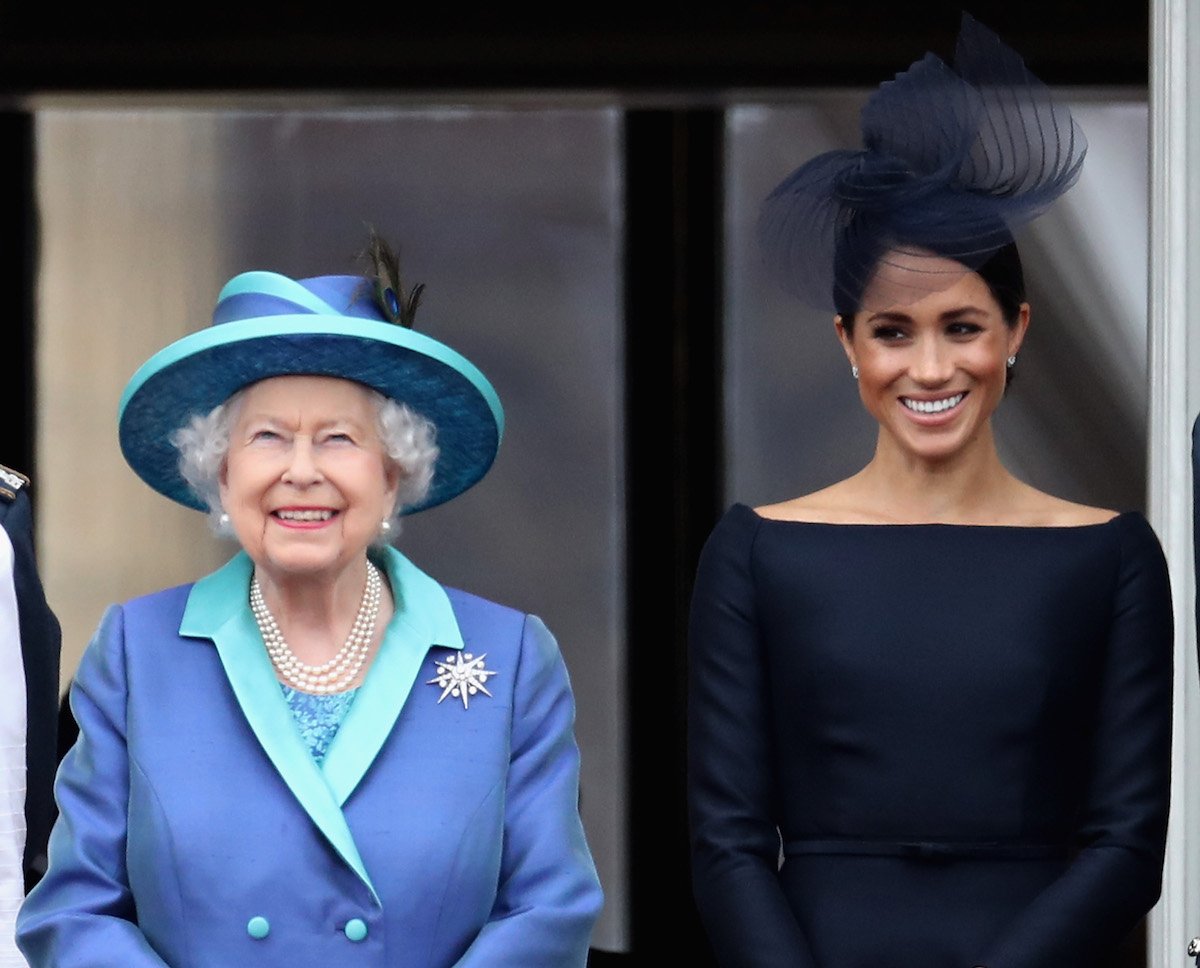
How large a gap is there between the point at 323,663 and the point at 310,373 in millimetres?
396

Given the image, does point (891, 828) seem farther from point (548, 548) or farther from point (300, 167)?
point (300, 167)

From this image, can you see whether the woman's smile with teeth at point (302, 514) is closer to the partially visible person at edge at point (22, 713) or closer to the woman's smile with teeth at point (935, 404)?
the partially visible person at edge at point (22, 713)

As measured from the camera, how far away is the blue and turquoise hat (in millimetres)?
3629

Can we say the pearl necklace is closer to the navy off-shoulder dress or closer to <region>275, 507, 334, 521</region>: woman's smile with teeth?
<region>275, 507, 334, 521</region>: woman's smile with teeth

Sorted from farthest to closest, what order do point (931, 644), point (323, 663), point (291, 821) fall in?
A: point (931, 644), point (323, 663), point (291, 821)

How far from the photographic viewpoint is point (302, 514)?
3635mm

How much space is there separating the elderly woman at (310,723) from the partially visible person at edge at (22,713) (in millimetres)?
347

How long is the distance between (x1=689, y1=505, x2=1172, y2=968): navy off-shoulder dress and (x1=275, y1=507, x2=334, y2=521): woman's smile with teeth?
0.62 metres

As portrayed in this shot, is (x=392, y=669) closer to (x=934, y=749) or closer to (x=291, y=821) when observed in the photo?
(x=291, y=821)

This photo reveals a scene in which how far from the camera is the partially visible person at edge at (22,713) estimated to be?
401 centimetres

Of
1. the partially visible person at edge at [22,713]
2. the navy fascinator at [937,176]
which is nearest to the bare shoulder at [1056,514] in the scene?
the navy fascinator at [937,176]

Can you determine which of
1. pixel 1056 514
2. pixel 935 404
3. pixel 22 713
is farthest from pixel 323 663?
pixel 1056 514

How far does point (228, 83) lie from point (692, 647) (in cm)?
283

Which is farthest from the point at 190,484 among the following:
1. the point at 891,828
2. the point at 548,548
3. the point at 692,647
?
the point at 548,548
